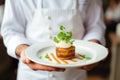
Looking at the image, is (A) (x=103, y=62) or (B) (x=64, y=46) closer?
(B) (x=64, y=46)

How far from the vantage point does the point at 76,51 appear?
3.78 ft

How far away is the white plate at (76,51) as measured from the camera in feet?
3.19

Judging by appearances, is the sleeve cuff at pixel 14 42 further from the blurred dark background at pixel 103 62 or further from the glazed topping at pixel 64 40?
the blurred dark background at pixel 103 62

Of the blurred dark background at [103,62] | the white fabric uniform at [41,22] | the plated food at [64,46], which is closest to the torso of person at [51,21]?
the white fabric uniform at [41,22]

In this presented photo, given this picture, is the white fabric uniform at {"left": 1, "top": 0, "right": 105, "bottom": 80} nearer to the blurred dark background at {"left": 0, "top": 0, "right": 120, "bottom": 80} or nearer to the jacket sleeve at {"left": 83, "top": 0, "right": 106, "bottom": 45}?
the jacket sleeve at {"left": 83, "top": 0, "right": 106, "bottom": 45}

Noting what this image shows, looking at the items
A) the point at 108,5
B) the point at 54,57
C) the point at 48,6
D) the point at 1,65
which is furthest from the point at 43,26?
the point at 108,5

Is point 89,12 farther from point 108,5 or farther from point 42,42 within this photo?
A: point 108,5

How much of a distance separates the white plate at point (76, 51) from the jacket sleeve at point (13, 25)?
113mm

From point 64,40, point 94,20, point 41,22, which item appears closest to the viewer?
point 64,40

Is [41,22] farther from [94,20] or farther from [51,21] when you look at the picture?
[94,20]

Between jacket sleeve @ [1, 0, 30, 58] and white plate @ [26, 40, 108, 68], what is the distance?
113mm

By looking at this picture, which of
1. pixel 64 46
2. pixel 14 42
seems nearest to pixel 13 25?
pixel 14 42

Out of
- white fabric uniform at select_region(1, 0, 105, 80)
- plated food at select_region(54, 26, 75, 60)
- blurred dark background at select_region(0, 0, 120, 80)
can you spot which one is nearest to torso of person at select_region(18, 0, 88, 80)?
white fabric uniform at select_region(1, 0, 105, 80)

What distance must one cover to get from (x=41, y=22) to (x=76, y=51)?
0.21 metres
